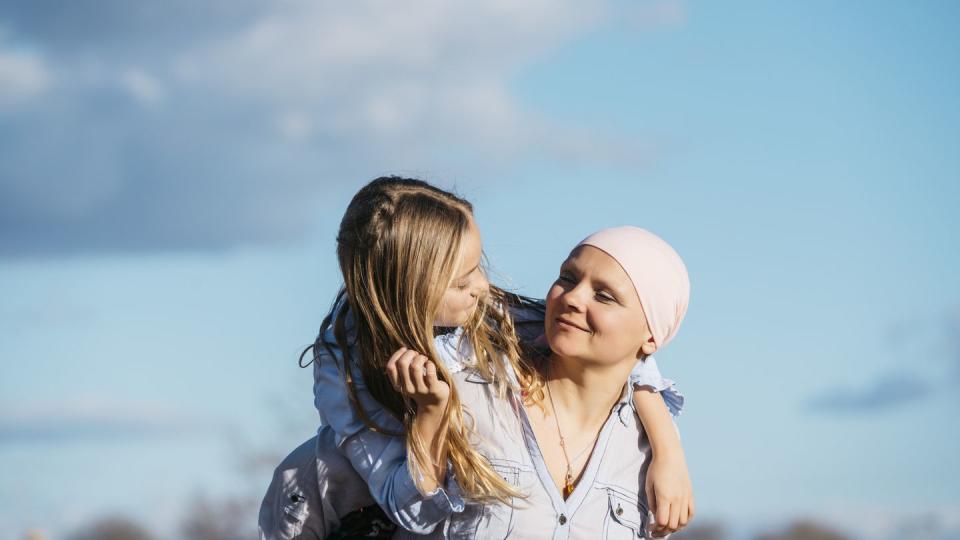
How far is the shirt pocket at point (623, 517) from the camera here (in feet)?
20.2

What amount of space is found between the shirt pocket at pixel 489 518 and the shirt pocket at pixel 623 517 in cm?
44

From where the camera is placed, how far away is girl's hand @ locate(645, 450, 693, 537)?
6.28 meters

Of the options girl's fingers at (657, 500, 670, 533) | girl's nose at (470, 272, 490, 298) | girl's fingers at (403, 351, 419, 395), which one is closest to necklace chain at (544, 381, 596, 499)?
girl's fingers at (657, 500, 670, 533)

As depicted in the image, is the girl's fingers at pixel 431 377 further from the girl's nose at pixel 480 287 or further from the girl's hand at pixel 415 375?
the girl's nose at pixel 480 287

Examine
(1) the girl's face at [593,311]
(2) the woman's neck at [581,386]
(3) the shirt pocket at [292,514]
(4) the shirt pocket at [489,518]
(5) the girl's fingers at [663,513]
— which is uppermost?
(1) the girl's face at [593,311]

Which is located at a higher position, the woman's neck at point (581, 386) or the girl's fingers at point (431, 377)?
the woman's neck at point (581, 386)

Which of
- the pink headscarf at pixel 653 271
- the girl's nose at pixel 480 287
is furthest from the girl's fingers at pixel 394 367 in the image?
the pink headscarf at pixel 653 271

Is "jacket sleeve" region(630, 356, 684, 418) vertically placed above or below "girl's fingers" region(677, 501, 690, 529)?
above

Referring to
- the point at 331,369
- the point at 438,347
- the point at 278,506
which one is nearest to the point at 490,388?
the point at 438,347

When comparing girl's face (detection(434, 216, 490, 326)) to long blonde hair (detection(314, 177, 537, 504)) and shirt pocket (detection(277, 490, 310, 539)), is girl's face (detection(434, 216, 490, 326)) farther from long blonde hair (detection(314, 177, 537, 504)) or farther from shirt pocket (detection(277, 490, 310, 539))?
shirt pocket (detection(277, 490, 310, 539))

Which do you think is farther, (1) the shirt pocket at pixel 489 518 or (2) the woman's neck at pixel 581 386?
(2) the woman's neck at pixel 581 386

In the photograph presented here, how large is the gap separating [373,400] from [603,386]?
1008 mm

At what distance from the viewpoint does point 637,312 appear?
614 centimetres

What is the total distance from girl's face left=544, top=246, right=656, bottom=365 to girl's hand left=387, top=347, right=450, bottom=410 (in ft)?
2.04
